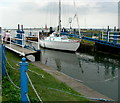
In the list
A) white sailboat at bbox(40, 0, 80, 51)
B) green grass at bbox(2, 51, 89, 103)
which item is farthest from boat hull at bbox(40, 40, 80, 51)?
green grass at bbox(2, 51, 89, 103)

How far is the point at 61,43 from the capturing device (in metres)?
23.3

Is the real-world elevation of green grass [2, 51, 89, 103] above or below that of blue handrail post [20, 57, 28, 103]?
below

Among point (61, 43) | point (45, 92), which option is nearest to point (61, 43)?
point (61, 43)

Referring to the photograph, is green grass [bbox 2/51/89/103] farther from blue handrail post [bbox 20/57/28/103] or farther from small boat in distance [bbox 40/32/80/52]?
small boat in distance [bbox 40/32/80/52]

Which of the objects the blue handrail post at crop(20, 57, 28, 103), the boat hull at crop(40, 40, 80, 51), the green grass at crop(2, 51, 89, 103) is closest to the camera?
the blue handrail post at crop(20, 57, 28, 103)

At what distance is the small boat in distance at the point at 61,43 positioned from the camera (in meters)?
Result: 22.3

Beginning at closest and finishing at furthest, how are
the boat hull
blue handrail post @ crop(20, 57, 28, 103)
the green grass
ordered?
1. blue handrail post @ crop(20, 57, 28, 103)
2. the green grass
3. the boat hull

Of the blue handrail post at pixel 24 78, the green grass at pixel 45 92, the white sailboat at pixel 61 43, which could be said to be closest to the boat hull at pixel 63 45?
the white sailboat at pixel 61 43

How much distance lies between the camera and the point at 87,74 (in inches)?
444

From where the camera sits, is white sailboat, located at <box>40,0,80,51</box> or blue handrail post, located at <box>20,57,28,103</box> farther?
white sailboat, located at <box>40,0,80,51</box>

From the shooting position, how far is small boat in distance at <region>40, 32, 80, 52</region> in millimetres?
22342

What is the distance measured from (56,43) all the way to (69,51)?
8.36 feet

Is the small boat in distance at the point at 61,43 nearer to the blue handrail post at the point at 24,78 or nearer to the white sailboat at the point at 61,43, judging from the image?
the white sailboat at the point at 61,43

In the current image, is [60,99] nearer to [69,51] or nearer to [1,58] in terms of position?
[1,58]
